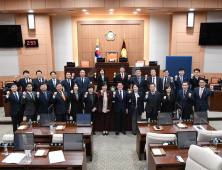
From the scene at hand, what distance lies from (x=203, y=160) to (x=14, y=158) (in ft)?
9.10

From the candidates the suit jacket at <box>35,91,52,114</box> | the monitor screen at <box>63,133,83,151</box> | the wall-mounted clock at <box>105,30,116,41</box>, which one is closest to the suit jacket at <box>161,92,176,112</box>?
the monitor screen at <box>63,133,83,151</box>

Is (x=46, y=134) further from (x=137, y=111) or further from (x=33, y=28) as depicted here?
(x=33, y=28)

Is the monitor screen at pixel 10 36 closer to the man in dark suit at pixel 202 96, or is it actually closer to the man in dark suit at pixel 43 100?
the man in dark suit at pixel 43 100

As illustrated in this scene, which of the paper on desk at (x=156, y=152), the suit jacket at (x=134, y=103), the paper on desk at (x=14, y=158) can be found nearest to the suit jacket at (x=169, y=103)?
the suit jacket at (x=134, y=103)

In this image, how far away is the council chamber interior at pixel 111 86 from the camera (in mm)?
3465

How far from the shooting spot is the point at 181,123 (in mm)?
4625

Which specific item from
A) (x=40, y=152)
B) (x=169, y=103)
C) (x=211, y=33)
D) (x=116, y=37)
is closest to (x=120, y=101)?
(x=169, y=103)

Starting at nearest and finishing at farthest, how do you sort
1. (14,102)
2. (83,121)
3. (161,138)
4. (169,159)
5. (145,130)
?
1. (169,159)
2. (161,138)
3. (145,130)
4. (83,121)
5. (14,102)

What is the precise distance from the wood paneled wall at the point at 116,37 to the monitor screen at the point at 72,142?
784cm

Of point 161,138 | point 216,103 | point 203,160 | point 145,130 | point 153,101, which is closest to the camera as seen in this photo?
point 203,160

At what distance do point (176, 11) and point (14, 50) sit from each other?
802cm

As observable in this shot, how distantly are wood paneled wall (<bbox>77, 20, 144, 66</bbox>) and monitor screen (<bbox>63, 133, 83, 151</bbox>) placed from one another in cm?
784

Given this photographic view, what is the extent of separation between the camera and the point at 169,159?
3176 millimetres

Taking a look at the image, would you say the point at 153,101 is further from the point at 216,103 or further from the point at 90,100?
the point at 216,103
